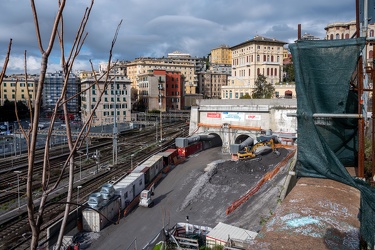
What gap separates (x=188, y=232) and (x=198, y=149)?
2001 cm

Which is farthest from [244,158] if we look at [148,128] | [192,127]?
[148,128]

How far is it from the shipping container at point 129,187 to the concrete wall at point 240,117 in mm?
14995

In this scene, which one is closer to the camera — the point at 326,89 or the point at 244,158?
the point at 326,89

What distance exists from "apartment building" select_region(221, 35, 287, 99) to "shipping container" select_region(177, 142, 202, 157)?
2451cm

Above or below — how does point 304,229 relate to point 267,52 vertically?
below

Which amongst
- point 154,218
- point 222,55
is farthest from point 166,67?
point 154,218

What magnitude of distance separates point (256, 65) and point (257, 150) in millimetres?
32899

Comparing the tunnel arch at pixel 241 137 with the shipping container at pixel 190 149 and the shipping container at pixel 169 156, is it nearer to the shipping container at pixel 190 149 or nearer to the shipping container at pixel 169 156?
the shipping container at pixel 190 149

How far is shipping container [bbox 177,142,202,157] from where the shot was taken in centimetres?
3145

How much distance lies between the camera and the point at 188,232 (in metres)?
15.1

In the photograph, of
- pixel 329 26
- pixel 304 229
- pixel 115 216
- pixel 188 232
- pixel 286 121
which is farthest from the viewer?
pixel 329 26

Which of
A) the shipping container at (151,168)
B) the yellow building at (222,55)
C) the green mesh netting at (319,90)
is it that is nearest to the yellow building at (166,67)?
the yellow building at (222,55)

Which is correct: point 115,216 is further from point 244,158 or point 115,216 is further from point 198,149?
point 198,149

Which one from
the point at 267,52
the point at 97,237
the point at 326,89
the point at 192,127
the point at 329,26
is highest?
the point at 329,26
